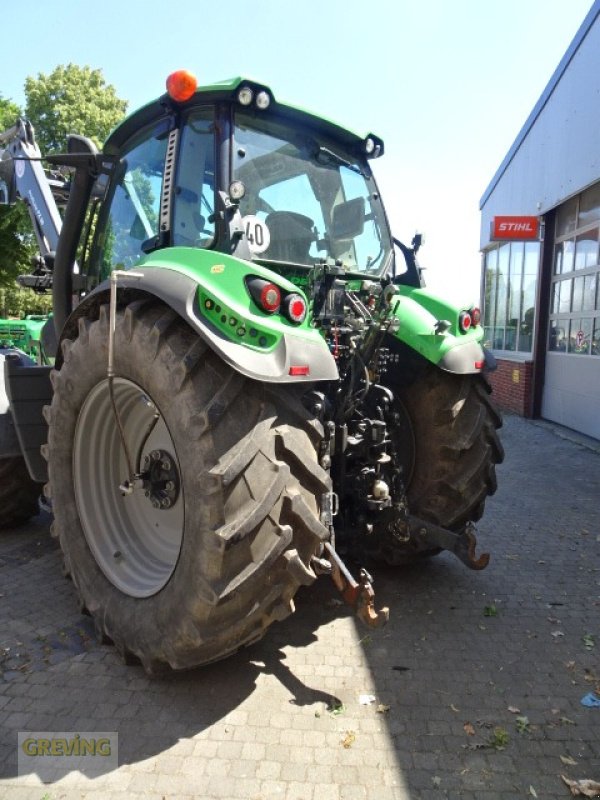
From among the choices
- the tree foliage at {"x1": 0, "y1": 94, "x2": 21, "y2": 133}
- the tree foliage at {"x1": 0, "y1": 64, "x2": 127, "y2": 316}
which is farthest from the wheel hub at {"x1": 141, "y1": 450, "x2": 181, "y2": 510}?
the tree foliage at {"x1": 0, "y1": 64, "x2": 127, "y2": 316}

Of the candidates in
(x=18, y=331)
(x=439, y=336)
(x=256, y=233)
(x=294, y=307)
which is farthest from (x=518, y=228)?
(x=18, y=331)

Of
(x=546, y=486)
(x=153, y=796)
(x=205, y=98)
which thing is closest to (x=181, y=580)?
(x=153, y=796)

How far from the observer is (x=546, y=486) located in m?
6.20

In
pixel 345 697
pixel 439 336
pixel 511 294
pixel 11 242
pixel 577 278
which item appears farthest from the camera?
pixel 511 294

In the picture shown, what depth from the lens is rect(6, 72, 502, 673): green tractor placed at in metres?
2.27

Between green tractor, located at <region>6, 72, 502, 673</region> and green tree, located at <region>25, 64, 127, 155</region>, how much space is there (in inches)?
806

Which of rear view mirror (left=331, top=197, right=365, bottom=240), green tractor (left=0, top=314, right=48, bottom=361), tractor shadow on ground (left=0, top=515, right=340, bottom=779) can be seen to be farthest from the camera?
green tractor (left=0, top=314, right=48, bottom=361)

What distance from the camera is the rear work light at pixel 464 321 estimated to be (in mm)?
3425

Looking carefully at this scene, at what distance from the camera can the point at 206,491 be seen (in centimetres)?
220

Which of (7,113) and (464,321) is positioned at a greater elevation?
(7,113)

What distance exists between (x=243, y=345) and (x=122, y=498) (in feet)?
4.64

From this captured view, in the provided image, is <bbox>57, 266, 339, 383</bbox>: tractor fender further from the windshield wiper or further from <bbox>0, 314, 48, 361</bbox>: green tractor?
<bbox>0, 314, 48, 361</bbox>: green tractor

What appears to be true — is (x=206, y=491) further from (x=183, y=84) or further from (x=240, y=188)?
(x=183, y=84)

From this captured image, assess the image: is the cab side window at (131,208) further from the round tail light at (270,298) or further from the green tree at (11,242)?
the green tree at (11,242)
